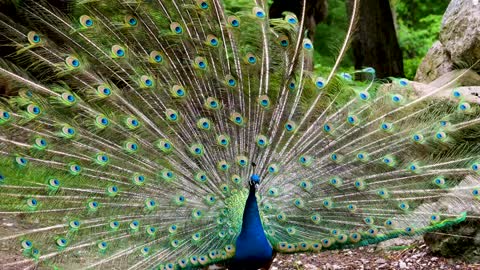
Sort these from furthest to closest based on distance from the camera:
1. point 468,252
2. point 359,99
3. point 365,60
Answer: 1. point 365,60
2. point 468,252
3. point 359,99

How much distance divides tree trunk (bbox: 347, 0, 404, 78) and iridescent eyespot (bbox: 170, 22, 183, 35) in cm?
571

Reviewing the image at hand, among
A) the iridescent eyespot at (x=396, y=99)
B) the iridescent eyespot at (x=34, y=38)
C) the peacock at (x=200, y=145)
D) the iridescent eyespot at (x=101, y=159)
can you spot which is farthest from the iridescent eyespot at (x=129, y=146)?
the iridescent eyespot at (x=396, y=99)

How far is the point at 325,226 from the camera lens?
470 cm

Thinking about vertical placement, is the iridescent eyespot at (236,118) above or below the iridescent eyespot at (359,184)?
above

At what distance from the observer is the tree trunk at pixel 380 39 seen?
9.90m

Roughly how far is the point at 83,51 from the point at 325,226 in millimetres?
2095

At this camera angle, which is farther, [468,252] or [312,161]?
[468,252]

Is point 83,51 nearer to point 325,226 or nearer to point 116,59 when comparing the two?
point 116,59

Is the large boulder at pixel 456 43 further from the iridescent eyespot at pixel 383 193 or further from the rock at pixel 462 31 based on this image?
the iridescent eyespot at pixel 383 193

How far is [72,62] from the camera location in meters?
4.54

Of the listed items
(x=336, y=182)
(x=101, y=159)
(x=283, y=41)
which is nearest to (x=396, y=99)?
(x=336, y=182)

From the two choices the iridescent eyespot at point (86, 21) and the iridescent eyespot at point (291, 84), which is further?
the iridescent eyespot at point (291, 84)

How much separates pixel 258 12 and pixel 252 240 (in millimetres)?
1583

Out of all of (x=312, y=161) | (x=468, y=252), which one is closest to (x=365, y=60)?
(x=468, y=252)
